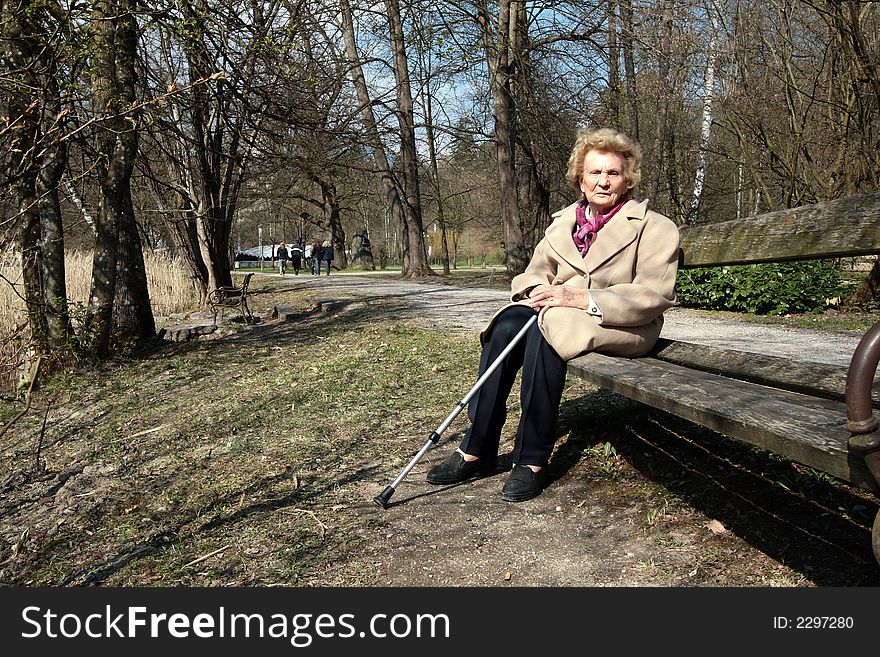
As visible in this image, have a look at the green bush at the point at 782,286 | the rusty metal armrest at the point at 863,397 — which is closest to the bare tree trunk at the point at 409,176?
the green bush at the point at 782,286

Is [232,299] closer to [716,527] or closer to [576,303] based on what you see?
[576,303]

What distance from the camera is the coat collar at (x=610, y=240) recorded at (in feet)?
10.9

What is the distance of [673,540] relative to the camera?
2.71 m

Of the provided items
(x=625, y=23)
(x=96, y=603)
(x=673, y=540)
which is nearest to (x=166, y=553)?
(x=96, y=603)

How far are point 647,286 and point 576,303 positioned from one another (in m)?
0.35

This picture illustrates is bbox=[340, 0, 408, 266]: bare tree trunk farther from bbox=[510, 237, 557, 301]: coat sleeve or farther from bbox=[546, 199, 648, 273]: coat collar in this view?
bbox=[546, 199, 648, 273]: coat collar

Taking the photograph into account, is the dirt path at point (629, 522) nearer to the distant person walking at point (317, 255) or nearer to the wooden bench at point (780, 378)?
the wooden bench at point (780, 378)

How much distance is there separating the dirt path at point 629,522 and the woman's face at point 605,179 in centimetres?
121

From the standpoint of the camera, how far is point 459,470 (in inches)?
139

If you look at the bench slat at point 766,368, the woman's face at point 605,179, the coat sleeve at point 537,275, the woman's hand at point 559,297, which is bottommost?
the bench slat at point 766,368

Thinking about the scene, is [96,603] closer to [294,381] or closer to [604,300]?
[604,300]

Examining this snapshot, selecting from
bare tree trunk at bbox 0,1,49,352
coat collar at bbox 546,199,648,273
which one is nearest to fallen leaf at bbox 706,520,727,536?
coat collar at bbox 546,199,648,273

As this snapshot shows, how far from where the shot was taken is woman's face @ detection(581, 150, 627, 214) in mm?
3461

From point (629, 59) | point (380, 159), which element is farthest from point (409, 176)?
point (629, 59)
